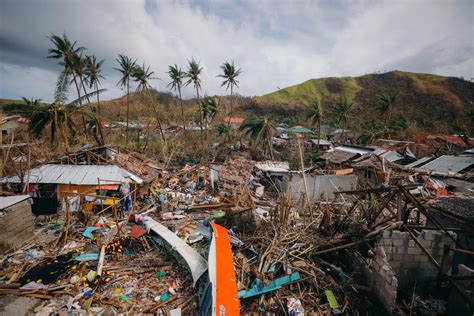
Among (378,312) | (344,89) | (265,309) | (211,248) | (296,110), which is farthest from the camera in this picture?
(344,89)

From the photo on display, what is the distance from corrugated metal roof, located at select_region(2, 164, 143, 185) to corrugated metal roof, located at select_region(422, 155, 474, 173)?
19521 millimetres

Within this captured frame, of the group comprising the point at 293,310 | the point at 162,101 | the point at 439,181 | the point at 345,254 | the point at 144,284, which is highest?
the point at 162,101

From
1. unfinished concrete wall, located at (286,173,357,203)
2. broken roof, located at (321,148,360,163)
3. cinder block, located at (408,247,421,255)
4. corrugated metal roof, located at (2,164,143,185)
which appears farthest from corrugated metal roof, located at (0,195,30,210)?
broken roof, located at (321,148,360,163)

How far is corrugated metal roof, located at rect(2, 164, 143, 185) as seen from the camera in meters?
10.7

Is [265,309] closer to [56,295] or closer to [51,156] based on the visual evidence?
[56,295]

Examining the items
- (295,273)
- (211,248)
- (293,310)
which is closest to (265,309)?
(293,310)

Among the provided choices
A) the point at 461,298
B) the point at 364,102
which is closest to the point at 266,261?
the point at 461,298

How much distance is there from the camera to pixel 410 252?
17.0 ft

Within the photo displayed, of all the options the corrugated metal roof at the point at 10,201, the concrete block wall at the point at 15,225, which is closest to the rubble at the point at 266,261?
the concrete block wall at the point at 15,225

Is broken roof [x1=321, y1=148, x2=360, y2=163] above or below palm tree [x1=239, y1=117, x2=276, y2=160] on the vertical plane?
below

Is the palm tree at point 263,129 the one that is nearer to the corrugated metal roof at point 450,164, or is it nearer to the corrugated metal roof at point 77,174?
the corrugated metal roof at point 450,164

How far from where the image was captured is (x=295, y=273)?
17.4 feet

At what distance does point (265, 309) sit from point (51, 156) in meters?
15.0

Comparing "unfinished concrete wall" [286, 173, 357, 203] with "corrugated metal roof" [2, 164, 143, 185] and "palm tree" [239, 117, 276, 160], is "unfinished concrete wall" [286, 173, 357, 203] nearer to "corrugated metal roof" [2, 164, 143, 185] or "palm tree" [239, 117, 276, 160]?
"corrugated metal roof" [2, 164, 143, 185]
